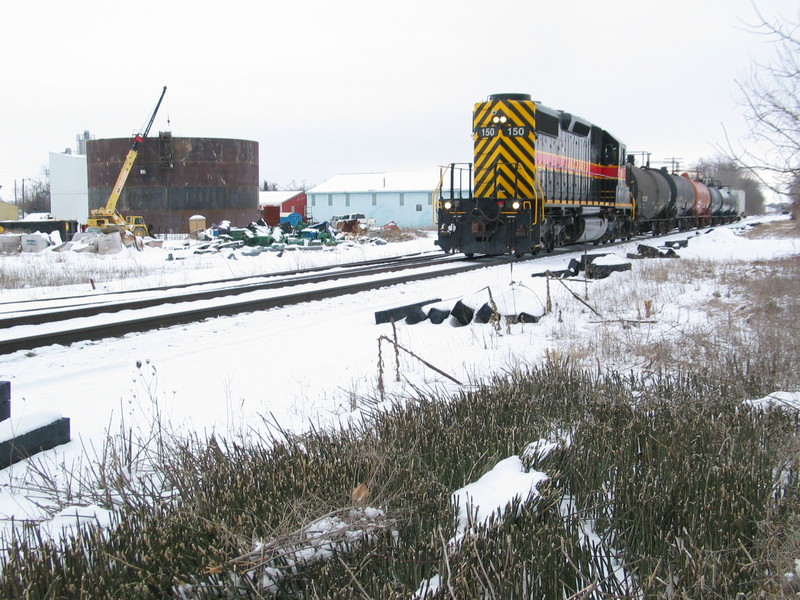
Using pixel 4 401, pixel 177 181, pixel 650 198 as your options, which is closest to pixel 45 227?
pixel 177 181

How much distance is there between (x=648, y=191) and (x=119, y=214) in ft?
91.1

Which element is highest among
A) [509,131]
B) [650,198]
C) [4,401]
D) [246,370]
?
[509,131]

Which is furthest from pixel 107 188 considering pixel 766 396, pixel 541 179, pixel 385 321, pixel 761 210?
pixel 761 210

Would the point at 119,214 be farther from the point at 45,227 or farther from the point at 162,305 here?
the point at 162,305

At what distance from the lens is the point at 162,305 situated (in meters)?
9.94

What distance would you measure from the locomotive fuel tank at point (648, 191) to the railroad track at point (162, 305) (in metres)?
12.7

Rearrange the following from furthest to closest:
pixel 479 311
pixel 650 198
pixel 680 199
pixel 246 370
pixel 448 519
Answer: pixel 680 199 < pixel 650 198 < pixel 479 311 < pixel 246 370 < pixel 448 519

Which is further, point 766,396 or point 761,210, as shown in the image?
point 761,210

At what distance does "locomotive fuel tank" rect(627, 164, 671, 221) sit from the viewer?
80.8 ft

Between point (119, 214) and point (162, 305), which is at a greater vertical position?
point (119, 214)

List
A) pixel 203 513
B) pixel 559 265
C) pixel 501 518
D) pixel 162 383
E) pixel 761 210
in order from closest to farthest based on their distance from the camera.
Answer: pixel 501 518, pixel 203 513, pixel 162 383, pixel 559 265, pixel 761 210

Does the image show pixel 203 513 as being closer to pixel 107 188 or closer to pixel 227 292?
pixel 227 292

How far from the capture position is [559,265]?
15203 mm

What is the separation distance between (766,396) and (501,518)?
2763 millimetres
